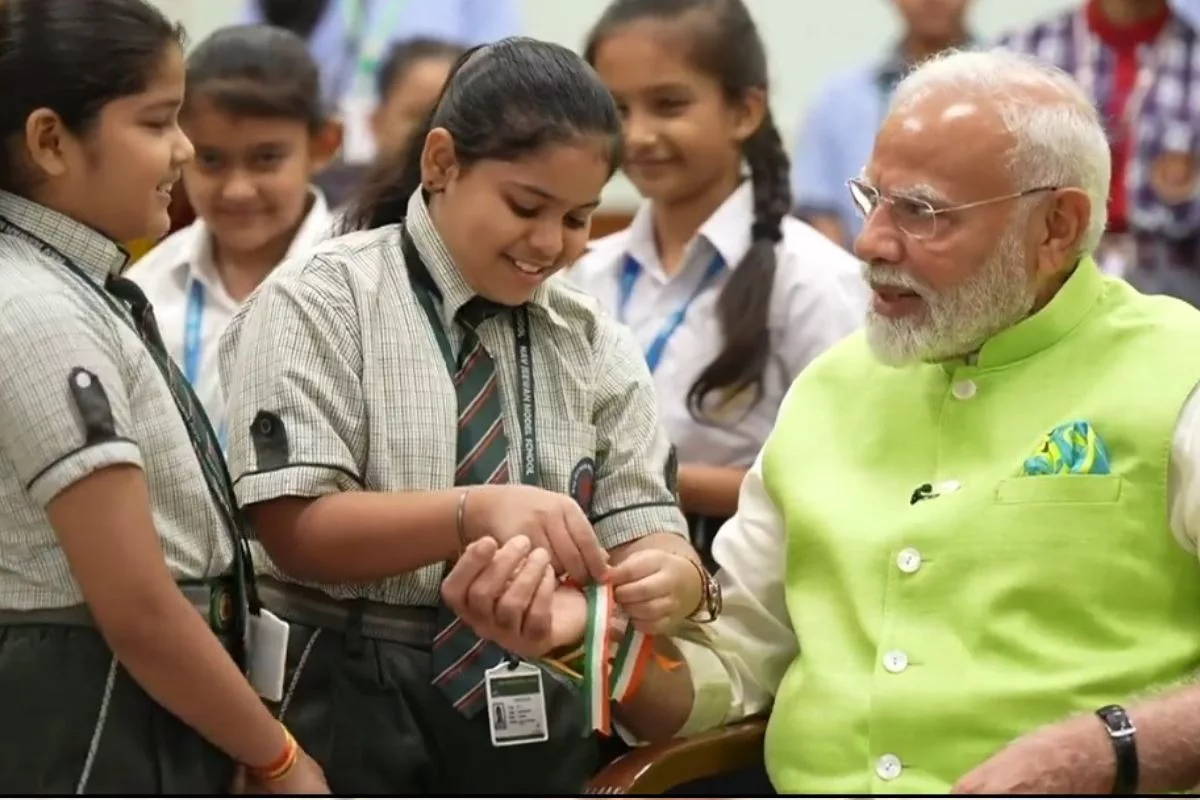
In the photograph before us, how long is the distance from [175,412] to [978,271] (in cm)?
96

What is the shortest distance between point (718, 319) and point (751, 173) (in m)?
0.31

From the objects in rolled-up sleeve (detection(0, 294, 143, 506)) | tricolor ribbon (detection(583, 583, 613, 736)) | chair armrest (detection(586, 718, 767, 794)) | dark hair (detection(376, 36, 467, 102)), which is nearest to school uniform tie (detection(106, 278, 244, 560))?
rolled-up sleeve (detection(0, 294, 143, 506))

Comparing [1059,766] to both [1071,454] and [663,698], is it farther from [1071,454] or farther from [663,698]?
[663,698]

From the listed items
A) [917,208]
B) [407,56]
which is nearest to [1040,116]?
[917,208]

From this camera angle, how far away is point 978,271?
2.32 meters

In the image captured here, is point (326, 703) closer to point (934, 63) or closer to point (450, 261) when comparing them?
point (450, 261)

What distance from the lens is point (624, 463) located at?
232 centimetres

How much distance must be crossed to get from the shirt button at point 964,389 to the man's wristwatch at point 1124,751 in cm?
45

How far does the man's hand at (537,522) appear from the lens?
6.66ft

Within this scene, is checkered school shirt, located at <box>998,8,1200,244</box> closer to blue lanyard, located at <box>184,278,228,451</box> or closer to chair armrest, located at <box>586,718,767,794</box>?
blue lanyard, located at <box>184,278,228,451</box>

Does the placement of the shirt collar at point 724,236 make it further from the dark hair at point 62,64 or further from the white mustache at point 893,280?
the dark hair at point 62,64

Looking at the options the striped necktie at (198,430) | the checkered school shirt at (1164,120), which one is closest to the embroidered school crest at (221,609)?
the striped necktie at (198,430)

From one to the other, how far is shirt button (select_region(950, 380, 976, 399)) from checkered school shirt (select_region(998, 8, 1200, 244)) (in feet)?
6.57

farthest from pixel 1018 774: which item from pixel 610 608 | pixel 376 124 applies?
pixel 376 124
